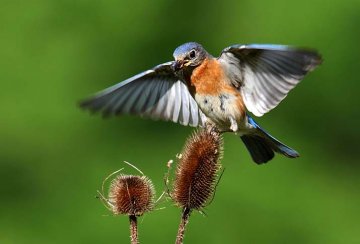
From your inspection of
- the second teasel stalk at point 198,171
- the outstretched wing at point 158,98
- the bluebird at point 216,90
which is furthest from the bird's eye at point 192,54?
the second teasel stalk at point 198,171

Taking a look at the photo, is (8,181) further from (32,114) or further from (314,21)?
(314,21)

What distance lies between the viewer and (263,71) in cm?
443

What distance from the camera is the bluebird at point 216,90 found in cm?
434

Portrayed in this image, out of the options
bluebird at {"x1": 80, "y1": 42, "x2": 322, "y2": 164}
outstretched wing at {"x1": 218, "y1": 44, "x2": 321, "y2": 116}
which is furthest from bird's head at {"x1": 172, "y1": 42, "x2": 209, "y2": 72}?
outstretched wing at {"x1": 218, "y1": 44, "x2": 321, "y2": 116}

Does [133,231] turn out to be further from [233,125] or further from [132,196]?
[233,125]

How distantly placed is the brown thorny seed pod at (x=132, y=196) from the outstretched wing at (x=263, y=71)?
0.79 metres

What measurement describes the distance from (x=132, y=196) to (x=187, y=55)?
1.00 meters

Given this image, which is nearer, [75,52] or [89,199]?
[89,199]

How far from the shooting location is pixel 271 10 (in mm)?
7191

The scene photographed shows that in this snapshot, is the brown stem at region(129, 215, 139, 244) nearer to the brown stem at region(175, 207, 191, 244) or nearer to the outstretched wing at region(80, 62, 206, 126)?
the brown stem at region(175, 207, 191, 244)

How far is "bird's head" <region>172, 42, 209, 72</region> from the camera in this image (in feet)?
15.0

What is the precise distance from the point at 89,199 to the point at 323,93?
1982 mm

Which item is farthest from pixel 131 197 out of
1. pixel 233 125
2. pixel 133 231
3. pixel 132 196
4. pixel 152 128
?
pixel 152 128

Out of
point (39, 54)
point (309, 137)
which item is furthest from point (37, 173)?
point (309, 137)
